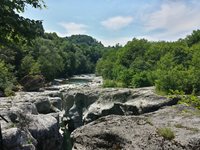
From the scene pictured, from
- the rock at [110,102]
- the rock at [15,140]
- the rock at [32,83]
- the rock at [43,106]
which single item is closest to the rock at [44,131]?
the rock at [15,140]

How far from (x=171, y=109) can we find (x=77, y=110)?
32840 millimetres

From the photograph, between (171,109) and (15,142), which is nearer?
(171,109)

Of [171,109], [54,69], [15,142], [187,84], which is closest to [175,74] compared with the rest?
[187,84]

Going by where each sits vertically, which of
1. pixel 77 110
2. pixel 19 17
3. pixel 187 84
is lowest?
pixel 77 110

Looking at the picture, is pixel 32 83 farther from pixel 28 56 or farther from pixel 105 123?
pixel 105 123

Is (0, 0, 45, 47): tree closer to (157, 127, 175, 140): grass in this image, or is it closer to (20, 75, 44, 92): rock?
(157, 127, 175, 140): grass

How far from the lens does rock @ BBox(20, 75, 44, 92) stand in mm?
72456

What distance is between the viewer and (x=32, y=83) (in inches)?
2918

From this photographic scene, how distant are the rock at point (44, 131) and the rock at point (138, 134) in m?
14.6

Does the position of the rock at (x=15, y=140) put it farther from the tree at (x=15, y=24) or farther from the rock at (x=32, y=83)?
the rock at (x=32, y=83)

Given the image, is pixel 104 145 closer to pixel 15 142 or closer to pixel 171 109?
pixel 171 109

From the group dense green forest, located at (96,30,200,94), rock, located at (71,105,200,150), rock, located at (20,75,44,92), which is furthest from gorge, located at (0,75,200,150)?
rock, located at (20,75,44,92)

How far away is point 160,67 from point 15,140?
38691mm

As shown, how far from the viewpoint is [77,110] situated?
1742 inches
